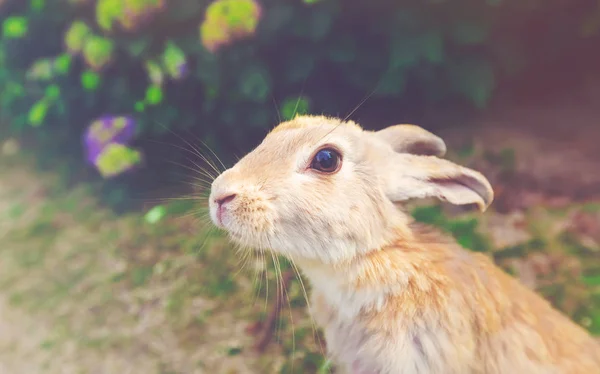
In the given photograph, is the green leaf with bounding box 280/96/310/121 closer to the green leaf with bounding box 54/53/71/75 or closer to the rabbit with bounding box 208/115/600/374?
the rabbit with bounding box 208/115/600/374

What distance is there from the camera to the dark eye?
1.47m

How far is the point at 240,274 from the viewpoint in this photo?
2664 mm

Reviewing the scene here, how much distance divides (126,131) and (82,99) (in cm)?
67

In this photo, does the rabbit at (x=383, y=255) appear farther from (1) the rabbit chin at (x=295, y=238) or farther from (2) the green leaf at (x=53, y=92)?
(2) the green leaf at (x=53, y=92)

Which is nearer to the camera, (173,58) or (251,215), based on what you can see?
(251,215)

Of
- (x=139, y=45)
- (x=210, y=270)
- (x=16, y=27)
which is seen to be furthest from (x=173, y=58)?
(x=16, y=27)

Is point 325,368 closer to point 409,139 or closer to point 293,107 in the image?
point 409,139

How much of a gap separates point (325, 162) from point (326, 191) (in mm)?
90

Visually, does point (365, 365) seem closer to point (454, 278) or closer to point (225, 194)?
point (454, 278)

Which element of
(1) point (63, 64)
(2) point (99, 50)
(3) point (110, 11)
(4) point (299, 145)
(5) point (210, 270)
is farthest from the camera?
(1) point (63, 64)

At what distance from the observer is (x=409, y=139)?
170 cm

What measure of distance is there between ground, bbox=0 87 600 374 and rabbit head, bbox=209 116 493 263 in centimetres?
71

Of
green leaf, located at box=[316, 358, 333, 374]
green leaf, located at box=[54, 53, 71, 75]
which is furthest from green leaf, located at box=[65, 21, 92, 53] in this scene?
green leaf, located at box=[316, 358, 333, 374]

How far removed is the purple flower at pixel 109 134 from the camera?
267 centimetres
